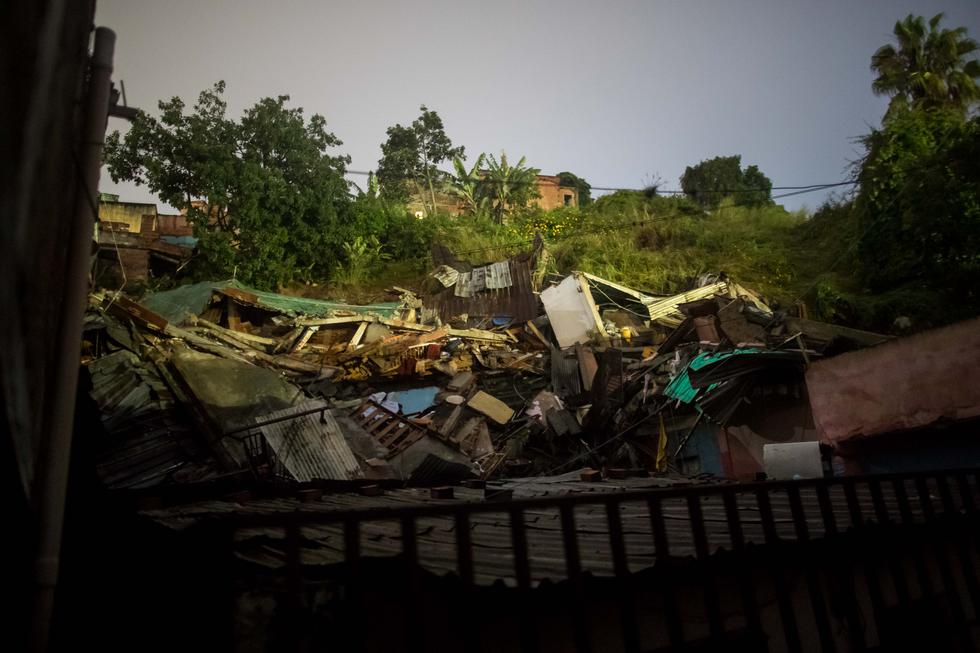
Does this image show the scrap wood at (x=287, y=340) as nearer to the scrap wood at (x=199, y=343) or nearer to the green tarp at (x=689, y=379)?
the scrap wood at (x=199, y=343)

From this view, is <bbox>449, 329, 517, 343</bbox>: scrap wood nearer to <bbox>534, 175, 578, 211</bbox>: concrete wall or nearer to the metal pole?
the metal pole

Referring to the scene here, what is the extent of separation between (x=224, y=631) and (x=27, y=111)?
1.97 m

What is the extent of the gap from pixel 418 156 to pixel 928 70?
28.8 meters

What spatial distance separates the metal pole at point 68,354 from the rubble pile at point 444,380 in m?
7.32

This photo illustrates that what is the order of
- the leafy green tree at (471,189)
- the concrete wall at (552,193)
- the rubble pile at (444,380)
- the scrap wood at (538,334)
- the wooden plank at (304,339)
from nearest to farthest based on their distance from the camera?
1. the rubble pile at (444,380)
2. the wooden plank at (304,339)
3. the scrap wood at (538,334)
4. the leafy green tree at (471,189)
5. the concrete wall at (552,193)

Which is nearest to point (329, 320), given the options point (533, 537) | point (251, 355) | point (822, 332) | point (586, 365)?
point (251, 355)

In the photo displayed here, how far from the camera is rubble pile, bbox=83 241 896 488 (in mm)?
11633

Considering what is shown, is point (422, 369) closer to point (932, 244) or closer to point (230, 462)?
point (230, 462)

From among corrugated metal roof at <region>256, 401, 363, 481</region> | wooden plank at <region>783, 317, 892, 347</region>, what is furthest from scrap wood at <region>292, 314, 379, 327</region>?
wooden plank at <region>783, 317, 892, 347</region>

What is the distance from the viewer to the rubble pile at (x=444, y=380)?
458 inches

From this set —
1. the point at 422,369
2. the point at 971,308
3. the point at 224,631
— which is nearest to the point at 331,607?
the point at 224,631

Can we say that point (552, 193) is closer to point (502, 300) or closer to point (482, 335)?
point (502, 300)

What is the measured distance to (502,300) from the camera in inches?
920

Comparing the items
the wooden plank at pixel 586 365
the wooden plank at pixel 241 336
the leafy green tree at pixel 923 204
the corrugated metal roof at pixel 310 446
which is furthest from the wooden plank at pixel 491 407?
the leafy green tree at pixel 923 204
